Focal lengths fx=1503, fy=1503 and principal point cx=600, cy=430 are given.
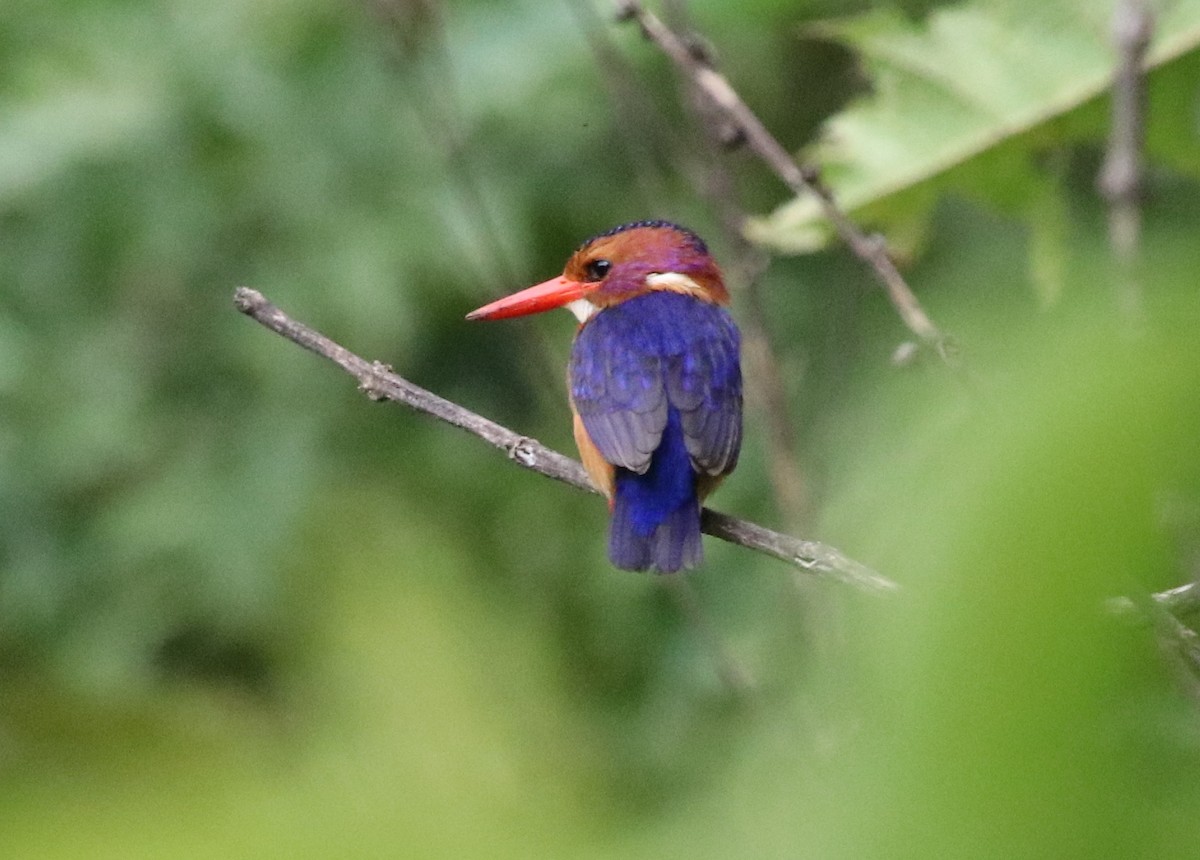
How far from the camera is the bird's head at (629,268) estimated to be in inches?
103

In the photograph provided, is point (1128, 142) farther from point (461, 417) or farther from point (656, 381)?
point (656, 381)

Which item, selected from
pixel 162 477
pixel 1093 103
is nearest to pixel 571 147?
pixel 162 477

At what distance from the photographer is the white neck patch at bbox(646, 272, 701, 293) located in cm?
262

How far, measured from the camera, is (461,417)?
185 cm

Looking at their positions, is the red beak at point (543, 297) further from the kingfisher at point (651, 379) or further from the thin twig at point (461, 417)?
the thin twig at point (461, 417)

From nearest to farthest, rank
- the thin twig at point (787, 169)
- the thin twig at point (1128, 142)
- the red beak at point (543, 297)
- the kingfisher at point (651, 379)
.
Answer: the thin twig at point (1128, 142) < the thin twig at point (787, 169) < the kingfisher at point (651, 379) < the red beak at point (543, 297)

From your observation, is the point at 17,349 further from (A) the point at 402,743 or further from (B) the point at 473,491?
(A) the point at 402,743

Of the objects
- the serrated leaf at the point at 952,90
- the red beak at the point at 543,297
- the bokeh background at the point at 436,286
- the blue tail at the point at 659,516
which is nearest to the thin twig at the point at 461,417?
the blue tail at the point at 659,516

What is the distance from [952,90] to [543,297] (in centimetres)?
80

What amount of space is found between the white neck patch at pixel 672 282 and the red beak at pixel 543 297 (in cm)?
10

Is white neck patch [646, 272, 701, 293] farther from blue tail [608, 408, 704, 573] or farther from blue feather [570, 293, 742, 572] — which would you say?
blue tail [608, 408, 704, 573]

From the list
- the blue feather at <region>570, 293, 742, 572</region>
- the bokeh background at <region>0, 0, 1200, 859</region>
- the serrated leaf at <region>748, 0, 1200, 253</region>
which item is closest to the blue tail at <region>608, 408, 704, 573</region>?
the blue feather at <region>570, 293, 742, 572</region>

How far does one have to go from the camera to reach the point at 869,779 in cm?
25

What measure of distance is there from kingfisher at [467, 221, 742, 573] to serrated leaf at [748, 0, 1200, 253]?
1.08 feet
